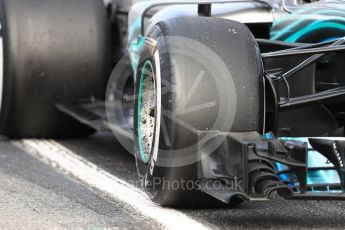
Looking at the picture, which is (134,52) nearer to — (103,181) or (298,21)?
(103,181)

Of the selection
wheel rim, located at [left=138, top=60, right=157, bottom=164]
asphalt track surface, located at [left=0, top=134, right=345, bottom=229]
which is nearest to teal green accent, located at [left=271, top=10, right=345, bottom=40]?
wheel rim, located at [left=138, top=60, right=157, bottom=164]

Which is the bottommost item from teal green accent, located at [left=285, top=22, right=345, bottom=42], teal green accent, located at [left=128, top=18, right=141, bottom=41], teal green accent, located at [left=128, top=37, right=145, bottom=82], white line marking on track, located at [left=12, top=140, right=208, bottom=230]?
white line marking on track, located at [left=12, top=140, right=208, bottom=230]

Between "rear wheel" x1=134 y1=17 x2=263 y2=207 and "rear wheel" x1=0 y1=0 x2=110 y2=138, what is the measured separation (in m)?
2.60

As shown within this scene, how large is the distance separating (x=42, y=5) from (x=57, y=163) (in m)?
1.51

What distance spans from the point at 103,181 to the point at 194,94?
158 centimetres

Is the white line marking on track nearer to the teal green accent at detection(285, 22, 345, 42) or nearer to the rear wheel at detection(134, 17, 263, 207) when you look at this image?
the rear wheel at detection(134, 17, 263, 207)

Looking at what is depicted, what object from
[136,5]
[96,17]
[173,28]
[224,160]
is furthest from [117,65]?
[224,160]

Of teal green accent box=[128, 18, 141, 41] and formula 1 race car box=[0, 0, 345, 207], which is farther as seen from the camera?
teal green accent box=[128, 18, 141, 41]

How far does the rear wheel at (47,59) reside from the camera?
21.6 feet

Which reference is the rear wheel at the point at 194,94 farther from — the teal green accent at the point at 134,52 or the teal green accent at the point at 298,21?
the teal green accent at the point at 134,52

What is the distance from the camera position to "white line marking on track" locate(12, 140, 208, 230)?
405 cm

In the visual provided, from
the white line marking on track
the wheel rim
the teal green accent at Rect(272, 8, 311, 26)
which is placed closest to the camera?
the white line marking on track

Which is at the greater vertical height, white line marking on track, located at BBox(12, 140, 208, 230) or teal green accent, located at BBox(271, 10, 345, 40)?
teal green accent, located at BBox(271, 10, 345, 40)

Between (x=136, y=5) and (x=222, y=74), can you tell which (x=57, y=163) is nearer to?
(x=136, y=5)
